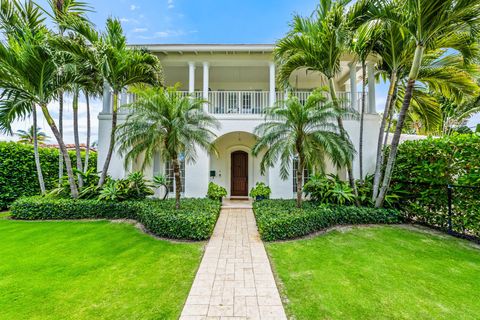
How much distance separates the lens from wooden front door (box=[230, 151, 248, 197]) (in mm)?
12781

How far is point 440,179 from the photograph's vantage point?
21.3ft

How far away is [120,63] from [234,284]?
8.09 metres

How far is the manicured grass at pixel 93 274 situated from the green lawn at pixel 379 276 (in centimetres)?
195

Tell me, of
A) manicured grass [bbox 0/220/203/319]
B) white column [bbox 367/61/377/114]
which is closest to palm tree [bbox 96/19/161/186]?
manicured grass [bbox 0/220/203/319]

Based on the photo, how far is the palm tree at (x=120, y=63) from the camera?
300 inches

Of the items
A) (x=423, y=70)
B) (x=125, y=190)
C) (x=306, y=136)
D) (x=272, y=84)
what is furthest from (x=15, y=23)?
(x=423, y=70)

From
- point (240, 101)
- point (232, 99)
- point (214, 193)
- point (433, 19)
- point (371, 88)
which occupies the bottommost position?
point (214, 193)

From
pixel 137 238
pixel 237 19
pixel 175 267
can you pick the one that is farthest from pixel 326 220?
pixel 237 19

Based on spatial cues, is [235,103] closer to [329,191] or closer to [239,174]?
[239,174]

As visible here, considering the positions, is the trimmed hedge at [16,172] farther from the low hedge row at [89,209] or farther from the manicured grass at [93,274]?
the manicured grass at [93,274]

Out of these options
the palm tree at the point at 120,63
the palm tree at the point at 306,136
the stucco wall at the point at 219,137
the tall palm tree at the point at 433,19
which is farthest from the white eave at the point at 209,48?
the tall palm tree at the point at 433,19

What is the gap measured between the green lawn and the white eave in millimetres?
8044

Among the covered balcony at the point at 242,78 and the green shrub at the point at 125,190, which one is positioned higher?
the covered balcony at the point at 242,78

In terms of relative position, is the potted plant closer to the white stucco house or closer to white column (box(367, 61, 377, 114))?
the white stucco house
